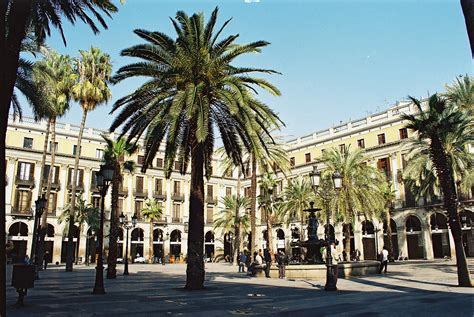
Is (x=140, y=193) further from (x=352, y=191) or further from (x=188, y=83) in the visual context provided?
(x=188, y=83)

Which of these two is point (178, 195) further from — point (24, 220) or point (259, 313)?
point (259, 313)

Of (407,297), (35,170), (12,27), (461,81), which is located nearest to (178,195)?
(35,170)

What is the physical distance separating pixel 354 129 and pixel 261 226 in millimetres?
24085

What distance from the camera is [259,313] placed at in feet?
34.0

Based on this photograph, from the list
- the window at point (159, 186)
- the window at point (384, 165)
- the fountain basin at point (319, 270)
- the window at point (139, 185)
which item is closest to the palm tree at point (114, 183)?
the fountain basin at point (319, 270)

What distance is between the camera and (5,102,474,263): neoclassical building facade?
48.3 m

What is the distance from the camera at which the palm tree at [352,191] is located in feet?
118

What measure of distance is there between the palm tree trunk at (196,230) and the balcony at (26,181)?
43.4 metres

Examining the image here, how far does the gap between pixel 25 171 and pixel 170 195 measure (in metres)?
22.2

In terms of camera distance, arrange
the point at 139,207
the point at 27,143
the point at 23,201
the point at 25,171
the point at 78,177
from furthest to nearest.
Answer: the point at 139,207
the point at 78,177
the point at 27,143
the point at 25,171
the point at 23,201

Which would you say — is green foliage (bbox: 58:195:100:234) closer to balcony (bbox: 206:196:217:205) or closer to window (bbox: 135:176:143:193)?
window (bbox: 135:176:143:193)

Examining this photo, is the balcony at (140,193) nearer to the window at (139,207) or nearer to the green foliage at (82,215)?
the window at (139,207)

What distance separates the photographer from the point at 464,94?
36.5 m

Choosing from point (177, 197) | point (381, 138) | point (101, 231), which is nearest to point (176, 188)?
point (177, 197)
